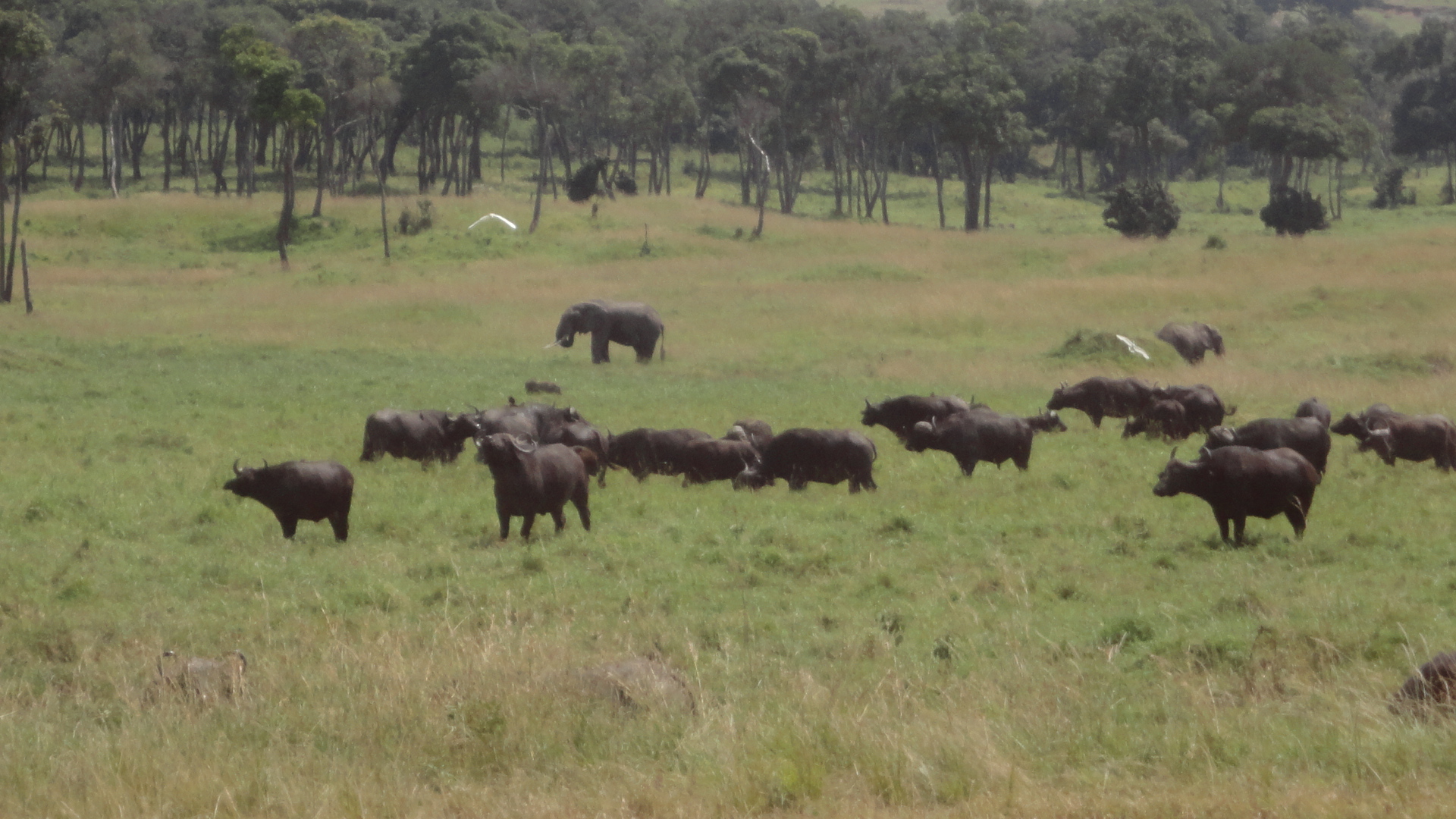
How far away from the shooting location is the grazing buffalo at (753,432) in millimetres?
17922

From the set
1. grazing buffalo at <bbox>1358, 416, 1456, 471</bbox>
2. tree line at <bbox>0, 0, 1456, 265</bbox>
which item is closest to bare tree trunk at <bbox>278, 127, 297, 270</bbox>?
tree line at <bbox>0, 0, 1456, 265</bbox>

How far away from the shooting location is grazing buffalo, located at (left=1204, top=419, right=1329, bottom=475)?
16.4 metres

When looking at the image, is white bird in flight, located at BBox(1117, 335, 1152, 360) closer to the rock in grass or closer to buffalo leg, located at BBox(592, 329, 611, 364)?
buffalo leg, located at BBox(592, 329, 611, 364)

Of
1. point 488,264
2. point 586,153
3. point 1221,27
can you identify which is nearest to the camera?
point 488,264

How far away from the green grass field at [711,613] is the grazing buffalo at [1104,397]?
0.61m

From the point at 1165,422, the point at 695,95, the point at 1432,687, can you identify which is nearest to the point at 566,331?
the point at 1165,422

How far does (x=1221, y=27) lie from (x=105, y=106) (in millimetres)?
91624

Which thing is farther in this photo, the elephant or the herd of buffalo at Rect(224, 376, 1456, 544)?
the elephant

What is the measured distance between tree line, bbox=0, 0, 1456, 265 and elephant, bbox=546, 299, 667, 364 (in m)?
25.4

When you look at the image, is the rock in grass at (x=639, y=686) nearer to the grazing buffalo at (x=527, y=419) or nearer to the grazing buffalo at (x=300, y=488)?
the grazing buffalo at (x=300, y=488)

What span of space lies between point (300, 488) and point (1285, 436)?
11.2 metres

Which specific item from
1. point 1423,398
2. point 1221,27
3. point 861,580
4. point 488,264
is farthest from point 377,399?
point 1221,27

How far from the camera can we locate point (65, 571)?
11758 millimetres

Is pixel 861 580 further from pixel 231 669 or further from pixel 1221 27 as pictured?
pixel 1221 27
